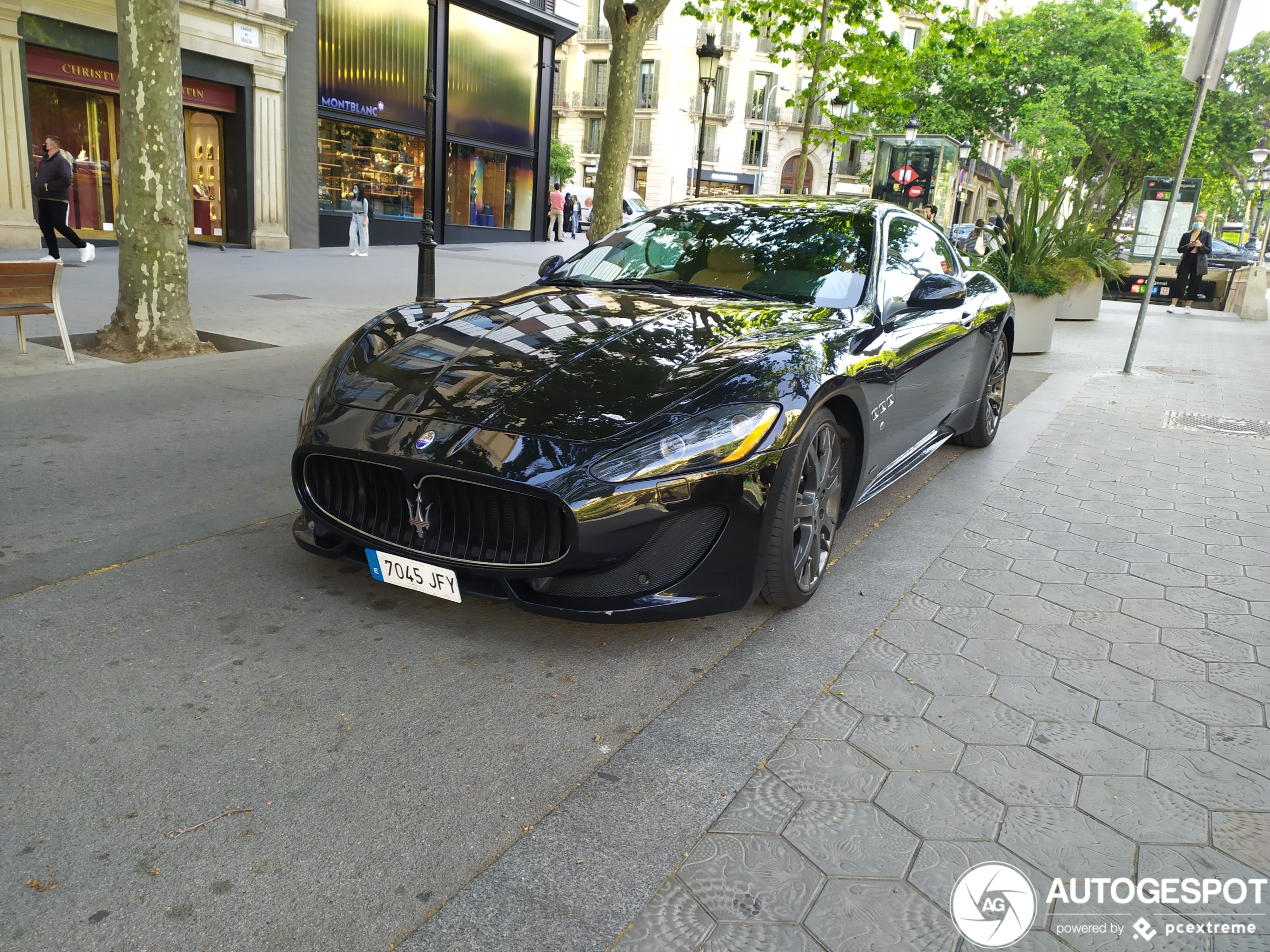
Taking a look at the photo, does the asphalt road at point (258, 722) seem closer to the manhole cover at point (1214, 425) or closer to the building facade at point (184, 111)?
the manhole cover at point (1214, 425)

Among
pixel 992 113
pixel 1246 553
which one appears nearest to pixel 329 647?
pixel 1246 553

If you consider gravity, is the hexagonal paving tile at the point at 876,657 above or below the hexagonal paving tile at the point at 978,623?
below

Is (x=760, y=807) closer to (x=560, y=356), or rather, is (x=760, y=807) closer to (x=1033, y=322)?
(x=560, y=356)

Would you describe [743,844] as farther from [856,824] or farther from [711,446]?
[711,446]

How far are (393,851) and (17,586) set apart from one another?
2166mm

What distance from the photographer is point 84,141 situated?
16.8 metres

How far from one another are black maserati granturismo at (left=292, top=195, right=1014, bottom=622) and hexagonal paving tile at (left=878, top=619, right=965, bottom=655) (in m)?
0.33

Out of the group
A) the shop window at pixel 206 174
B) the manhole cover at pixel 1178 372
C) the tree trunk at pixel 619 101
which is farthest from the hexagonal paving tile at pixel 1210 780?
the shop window at pixel 206 174

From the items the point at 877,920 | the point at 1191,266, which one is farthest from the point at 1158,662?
the point at 1191,266

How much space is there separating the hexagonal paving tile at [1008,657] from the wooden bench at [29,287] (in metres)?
6.88

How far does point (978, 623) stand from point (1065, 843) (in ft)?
Answer: 4.52

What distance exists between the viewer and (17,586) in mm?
3469

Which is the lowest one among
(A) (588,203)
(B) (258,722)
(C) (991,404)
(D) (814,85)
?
(B) (258,722)

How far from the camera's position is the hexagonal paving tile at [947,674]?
10.3 feet
